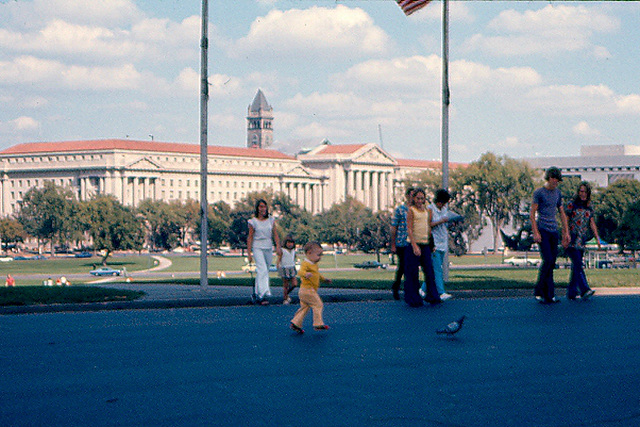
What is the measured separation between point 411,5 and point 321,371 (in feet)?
40.6

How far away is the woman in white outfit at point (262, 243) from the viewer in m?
15.0

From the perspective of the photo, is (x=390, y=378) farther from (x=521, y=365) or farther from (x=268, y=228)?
(x=268, y=228)

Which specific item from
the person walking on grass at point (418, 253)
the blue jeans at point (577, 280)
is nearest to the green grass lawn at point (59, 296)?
the person walking on grass at point (418, 253)

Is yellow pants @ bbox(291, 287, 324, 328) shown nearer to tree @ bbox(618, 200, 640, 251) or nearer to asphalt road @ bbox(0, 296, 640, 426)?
asphalt road @ bbox(0, 296, 640, 426)

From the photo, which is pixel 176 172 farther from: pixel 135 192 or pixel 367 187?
pixel 367 187

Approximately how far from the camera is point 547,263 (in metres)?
14.6

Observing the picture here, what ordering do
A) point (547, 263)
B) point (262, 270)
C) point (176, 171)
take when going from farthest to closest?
1. point (176, 171)
2. point (262, 270)
3. point (547, 263)

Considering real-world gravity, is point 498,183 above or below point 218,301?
above

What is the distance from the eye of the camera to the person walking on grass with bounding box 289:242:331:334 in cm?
1081

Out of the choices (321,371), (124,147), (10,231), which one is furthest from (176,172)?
(321,371)

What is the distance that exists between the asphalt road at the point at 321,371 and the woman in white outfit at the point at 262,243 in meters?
1.90

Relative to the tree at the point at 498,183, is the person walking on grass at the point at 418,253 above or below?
below

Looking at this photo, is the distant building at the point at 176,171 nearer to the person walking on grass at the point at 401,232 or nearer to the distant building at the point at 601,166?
the distant building at the point at 601,166

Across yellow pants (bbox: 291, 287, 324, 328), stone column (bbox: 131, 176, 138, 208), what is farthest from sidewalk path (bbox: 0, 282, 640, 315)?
stone column (bbox: 131, 176, 138, 208)
